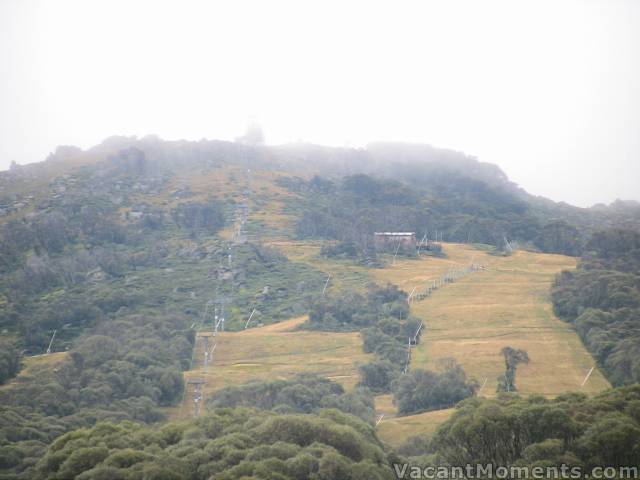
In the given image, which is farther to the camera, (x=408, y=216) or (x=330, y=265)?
(x=408, y=216)

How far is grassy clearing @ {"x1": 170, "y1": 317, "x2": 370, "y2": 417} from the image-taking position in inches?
1981

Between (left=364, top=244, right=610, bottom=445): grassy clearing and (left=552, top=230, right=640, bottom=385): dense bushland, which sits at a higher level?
(left=552, top=230, right=640, bottom=385): dense bushland

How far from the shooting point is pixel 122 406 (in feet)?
143

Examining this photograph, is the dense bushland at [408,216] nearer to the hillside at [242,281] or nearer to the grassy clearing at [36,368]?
the hillside at [242,281]

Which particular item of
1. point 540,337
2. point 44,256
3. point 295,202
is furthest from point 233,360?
point 295,202

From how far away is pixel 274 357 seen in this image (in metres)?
56.0

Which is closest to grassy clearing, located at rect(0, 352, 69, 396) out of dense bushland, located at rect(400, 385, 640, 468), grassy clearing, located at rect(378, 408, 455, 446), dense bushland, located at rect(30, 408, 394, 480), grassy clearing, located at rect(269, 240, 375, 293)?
dense bushland, located at rect(30, 408, 394, 480)

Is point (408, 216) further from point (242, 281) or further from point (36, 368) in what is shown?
point (36, 368)

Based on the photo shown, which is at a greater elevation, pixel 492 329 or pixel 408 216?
pixel 408 216

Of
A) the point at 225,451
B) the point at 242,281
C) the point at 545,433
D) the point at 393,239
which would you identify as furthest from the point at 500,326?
the point at 225,451

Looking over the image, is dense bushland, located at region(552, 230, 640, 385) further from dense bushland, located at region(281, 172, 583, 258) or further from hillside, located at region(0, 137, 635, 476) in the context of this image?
dense bushland, located at region(281, 172, 583, 258)

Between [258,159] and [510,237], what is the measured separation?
166 ft

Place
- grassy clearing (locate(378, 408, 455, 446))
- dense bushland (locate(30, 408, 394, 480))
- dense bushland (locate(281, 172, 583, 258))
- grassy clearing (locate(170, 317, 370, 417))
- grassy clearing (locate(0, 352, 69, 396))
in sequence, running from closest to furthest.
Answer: dense bushland (locate(30, 408, 394, 480)) → grassy clearing (locate(378, 408, 455, 446)) → grassy clearing (locate(0, 352, 69, 396)) → grassy clearing (locate(170, 317, 370, 417)) → dense bushland (locate(281, 172, 583, 258))

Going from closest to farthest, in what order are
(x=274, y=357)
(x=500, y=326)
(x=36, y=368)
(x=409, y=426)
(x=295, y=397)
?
(x=409, y=426), (x=295, y=397), (x=36, y=368), (x=274, y=357), (x=500, y=326)
